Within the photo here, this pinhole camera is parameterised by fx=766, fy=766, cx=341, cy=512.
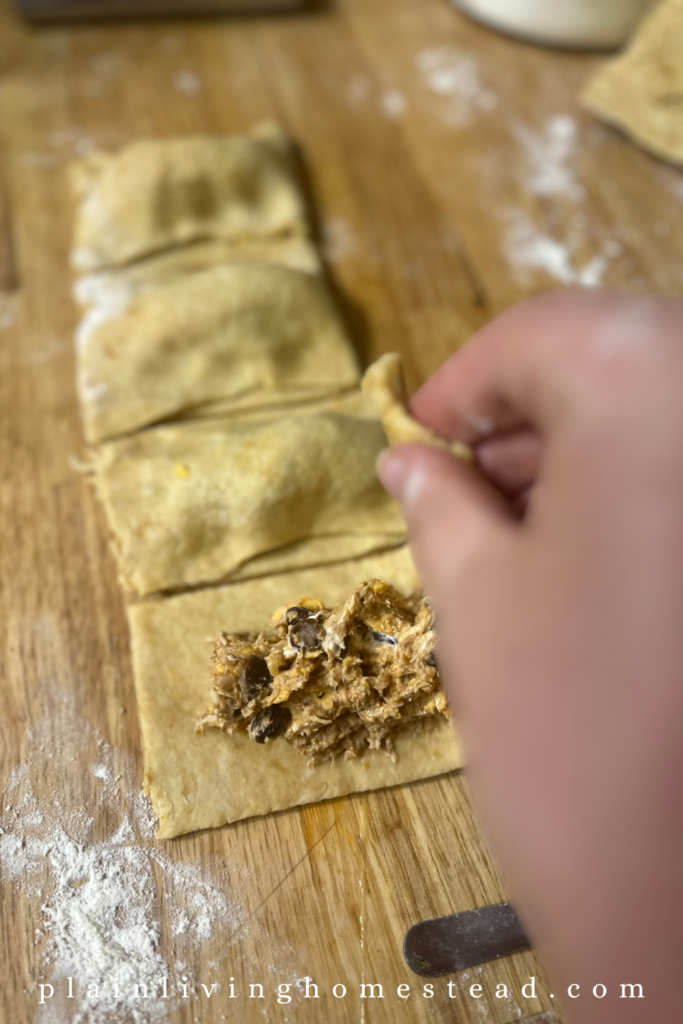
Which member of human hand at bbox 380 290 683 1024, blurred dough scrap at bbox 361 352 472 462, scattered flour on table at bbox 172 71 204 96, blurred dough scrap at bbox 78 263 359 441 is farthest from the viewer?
scattered flour on table at bbox 172 71 204 96

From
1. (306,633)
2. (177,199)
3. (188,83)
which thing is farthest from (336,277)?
(306,633)

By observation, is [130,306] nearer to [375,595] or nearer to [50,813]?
[375,595]

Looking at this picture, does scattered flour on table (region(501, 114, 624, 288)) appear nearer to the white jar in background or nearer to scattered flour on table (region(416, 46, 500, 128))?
scattered flour on table (region(416, 46, 500, 128))

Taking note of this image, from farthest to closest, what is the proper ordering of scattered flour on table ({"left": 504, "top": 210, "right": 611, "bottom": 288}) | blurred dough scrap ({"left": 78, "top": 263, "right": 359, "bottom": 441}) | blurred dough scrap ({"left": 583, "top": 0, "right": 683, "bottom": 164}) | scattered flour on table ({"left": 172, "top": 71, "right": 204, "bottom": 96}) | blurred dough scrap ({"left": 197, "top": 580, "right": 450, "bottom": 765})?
scattered flour on table ({"left": 172, "top": 71, "right": 204, "bottom": 96}) < blurred dough scrap ({"left": 583, "top": 0, "right": 683, "bottom": 164}) < scattered flour on table ({"left": 504, "top": 210, "right": 611, "bottom": 288}) < blurred dough scrap ({"left": 78, "top": 263, "right": 359, "bottom": 441}) < blurred dough scrap ({"left": 197, "top": 580, "right": 450, "bottom": 765})

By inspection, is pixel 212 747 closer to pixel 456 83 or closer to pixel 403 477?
pixel 403 477

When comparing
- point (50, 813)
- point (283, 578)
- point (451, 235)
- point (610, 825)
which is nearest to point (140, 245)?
point (451, 235)

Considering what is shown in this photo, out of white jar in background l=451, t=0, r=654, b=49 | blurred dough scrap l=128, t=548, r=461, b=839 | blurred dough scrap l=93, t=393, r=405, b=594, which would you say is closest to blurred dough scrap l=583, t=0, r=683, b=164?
white jar in background l=451, t=0, r=654, b=49
